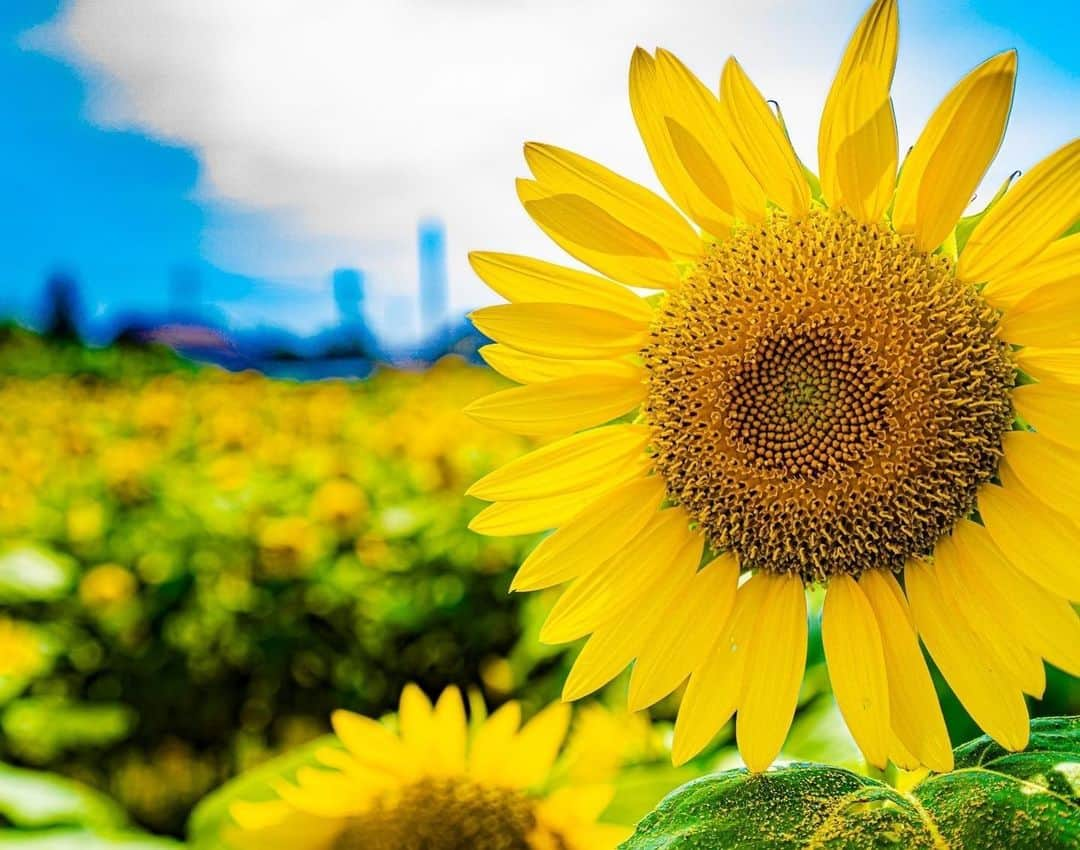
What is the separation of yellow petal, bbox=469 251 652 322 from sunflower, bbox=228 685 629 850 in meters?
0.38

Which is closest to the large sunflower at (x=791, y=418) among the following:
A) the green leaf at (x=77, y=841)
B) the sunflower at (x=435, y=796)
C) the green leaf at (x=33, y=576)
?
the sunflower at (x=435, y=796)

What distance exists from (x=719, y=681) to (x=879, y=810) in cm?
19

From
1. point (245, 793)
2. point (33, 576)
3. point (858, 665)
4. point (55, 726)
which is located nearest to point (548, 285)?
point (858, 665)

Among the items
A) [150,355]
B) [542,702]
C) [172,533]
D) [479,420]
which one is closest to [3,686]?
[172,533]

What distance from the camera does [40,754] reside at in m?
2.85

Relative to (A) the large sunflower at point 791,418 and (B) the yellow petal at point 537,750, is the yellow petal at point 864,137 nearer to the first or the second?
(A) the large sunflower at point 791,418

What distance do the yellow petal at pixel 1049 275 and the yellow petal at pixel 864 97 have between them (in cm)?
11

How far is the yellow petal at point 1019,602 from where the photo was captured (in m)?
0.73

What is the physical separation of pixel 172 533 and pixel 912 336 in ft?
8.70

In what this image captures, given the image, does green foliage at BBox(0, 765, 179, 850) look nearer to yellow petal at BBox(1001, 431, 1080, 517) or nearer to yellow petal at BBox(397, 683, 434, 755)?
yellow petal at BBox(397, 683, 434, 755)

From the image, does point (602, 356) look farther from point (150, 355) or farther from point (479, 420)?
point (150, 355)

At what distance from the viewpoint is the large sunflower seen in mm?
747

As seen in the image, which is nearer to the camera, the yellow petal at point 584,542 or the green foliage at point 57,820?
the yellow petal at point 584,542

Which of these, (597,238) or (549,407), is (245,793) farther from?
(597,238)
